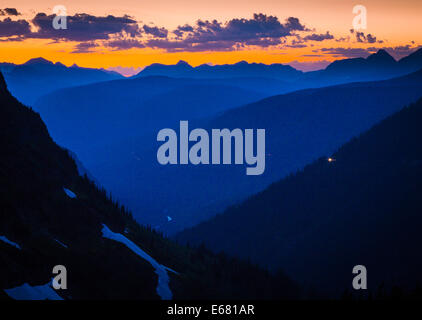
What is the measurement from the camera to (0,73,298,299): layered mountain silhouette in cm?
6969

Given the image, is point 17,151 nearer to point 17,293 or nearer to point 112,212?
point 112,212

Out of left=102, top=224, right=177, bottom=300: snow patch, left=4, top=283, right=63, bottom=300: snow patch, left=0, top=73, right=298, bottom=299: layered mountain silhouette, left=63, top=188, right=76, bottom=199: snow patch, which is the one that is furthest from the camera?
left=63, top=188, right=76, bottom=199: snow patch

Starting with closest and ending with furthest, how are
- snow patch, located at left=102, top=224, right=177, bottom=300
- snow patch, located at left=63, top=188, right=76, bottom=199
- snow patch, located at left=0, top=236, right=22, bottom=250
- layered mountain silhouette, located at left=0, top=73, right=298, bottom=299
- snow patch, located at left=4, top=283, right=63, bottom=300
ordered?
snow patch, located at left=4, top=283, right=63, bottom=300
snow patch, located at left=0, top=236, right=22, bottom=250
layered mountain silhouette, located at left=0, top=73, right=298, bottom=299
snow patch, located at left=102, top=224, right=177, bottom=300
snow patch, located at left=63, top=188, right=76, bottom=199

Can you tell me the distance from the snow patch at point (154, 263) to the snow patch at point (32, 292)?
22.2m

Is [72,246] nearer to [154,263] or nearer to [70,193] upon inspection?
[154,263]

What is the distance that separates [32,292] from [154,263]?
34.4 m

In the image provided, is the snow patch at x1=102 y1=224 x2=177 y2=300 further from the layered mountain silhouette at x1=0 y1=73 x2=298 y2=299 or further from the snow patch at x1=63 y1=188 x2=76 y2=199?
the snow patch at x1=63 y1=188 x2=76 y2=199

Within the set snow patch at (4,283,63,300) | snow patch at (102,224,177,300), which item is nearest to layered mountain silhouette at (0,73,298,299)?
snow patch at (4,283,63,300)

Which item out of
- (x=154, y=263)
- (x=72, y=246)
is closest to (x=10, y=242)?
(x=72, y=246)

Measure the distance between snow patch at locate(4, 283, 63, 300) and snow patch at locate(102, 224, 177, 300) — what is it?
72.7ft

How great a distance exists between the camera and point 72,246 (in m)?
83.0
